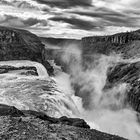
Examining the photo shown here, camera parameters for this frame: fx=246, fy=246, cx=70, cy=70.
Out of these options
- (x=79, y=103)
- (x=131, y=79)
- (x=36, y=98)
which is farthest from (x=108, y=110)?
(x=36, y=98)

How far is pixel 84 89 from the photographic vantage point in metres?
112

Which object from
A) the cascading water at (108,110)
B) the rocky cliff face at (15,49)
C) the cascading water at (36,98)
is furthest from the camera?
the rocky cliff face at (15,49)

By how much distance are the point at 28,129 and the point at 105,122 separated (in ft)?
148

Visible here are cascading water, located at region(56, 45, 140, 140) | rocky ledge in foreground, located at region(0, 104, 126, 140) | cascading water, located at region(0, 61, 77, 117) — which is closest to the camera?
rocky ledge in foreground, located at region(0, 104, 126, 140)

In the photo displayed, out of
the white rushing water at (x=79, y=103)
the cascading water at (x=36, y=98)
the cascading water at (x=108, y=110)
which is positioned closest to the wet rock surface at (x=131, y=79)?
the cascading water at (x=108, y=110)

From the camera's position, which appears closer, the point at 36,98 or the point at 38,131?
the point at 38,131

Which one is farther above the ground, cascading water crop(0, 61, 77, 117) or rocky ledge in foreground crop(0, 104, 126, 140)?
rocky ledge in foreground crop(0, 104, 126, 140)

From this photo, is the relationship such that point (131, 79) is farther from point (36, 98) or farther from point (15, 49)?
point (15, 49)

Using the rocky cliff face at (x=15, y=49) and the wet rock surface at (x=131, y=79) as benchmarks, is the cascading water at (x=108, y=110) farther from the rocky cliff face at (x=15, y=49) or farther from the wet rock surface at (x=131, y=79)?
the rocky cliff face at (x=15, y=49)

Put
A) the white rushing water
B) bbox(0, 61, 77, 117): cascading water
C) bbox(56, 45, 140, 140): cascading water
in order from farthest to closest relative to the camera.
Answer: bbox(56, 45, 140, 140): cascading water → the white rushing water → bbox(0, 61, 77, 117): cascading water

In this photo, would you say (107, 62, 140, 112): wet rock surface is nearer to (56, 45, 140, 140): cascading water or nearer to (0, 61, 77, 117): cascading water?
(56, 45, 140, 140): cascading water

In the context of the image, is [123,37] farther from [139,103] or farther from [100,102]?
[139,103]

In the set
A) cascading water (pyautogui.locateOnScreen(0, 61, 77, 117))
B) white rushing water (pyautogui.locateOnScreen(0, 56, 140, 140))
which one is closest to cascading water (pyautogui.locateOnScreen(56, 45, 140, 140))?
white rushing water (pyautogui.locateOnScreen(0, 56, 140, 140))

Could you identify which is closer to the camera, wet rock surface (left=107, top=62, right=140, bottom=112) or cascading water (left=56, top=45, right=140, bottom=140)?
cascading water (left=56, top=45, right=140, bottom=140)
